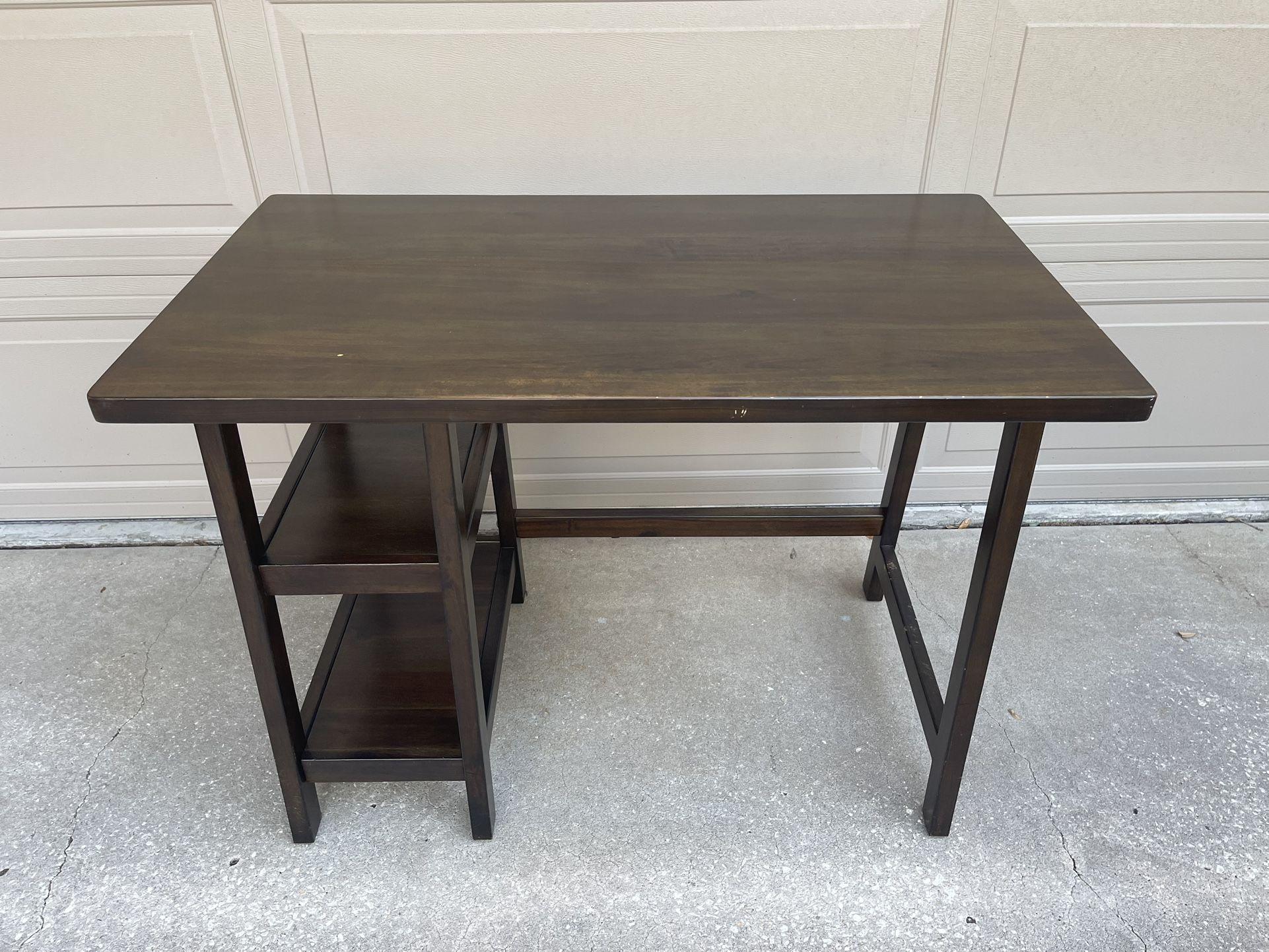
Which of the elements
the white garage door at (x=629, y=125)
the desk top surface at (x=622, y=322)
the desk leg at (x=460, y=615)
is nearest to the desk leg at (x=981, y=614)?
the desk top surface at (x=622, y=322)

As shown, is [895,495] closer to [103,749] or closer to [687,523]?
[687,523]

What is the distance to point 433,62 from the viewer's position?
6.39ft

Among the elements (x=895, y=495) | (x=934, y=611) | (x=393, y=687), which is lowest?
(x=934, y=611)

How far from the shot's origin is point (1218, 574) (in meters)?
2.40

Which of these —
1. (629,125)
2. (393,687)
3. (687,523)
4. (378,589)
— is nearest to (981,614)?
(687,523)

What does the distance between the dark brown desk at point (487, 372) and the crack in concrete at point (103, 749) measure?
44cm

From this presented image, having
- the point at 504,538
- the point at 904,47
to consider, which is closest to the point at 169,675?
the point at 504,538

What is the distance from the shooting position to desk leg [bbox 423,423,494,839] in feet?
4.27

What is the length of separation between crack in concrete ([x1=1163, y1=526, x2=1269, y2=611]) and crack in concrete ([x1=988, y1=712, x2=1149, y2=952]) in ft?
2.88

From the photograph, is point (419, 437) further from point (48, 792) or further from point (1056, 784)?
point (1056, 784)

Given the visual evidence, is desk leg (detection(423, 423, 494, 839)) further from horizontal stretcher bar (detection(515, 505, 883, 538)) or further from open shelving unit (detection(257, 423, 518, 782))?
horizontal stretcher bar (detection(515, 505, 883, 538))

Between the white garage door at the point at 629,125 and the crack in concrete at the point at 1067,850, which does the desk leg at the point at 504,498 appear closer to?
the white garage door at the point at 629,125

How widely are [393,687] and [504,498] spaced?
52cm

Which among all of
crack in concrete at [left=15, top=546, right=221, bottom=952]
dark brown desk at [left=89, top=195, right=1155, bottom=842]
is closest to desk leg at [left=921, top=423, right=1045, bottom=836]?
dark brown desk at [left=89, top=195, right=1155, bottom=842]
